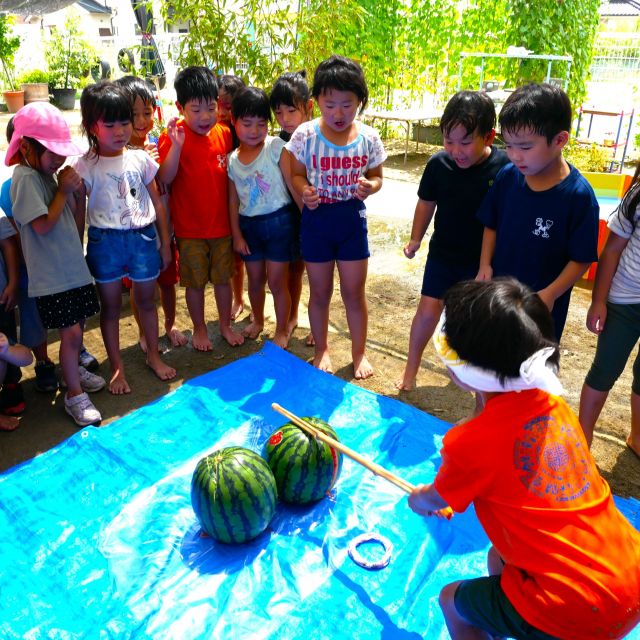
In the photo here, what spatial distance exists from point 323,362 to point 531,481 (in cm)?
242

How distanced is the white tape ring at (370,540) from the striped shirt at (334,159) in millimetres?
1975

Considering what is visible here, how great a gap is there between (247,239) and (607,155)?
26.2ft

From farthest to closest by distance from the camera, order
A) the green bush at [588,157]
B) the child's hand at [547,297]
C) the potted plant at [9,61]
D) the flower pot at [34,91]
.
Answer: the flower pot at [34,91] → the potted plant at [9,61] → the green bush at [588,157] → the child's hand at [547,297]

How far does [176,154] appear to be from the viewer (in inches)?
147

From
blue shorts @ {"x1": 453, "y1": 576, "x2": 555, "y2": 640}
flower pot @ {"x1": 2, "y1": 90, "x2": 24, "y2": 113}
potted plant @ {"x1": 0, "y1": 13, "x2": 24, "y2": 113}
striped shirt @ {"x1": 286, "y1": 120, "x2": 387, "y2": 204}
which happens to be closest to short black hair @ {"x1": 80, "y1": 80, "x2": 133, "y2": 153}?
striped shirt @ {"x1": 286, "y1": 120, "x2": 387, "y2": 204}

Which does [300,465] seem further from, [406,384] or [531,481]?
[406,384]

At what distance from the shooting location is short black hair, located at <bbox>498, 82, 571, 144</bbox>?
256cm

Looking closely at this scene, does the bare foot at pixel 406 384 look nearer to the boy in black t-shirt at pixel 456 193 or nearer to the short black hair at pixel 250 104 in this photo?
the boy in black t-shirt at pixel 456 193

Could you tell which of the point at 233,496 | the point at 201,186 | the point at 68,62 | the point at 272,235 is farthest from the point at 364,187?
the point at 68,62

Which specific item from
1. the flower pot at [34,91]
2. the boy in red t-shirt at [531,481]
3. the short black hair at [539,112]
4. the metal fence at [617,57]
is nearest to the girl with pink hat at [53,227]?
the short black hair at [539,112]

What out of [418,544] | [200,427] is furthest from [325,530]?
[200,427]

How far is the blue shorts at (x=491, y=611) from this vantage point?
1.74 metres

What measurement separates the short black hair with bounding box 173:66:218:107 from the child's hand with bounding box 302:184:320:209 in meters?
0.86

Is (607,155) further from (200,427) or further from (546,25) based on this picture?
(200,427)
